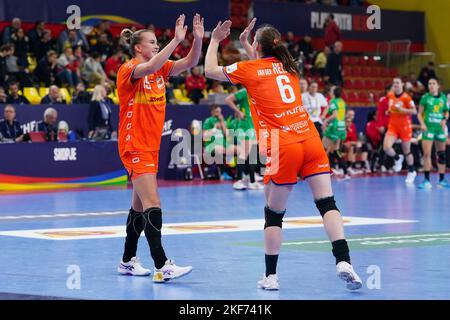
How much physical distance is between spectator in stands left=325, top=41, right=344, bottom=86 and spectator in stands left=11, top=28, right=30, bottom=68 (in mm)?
10258

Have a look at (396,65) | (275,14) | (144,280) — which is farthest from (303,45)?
(144,280)

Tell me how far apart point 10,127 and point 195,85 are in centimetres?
670

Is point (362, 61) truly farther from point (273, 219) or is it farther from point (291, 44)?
point (273, 219)

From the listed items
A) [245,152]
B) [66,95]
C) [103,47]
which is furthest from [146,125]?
[103,47]

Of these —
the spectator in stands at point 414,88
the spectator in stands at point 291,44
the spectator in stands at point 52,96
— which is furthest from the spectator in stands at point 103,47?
the spectator in stands at point 414,88

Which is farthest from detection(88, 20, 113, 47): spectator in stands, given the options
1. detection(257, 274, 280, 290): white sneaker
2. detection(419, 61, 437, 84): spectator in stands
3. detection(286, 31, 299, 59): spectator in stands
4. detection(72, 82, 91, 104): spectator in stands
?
detection(257, 274, 280, 290): white sneaker

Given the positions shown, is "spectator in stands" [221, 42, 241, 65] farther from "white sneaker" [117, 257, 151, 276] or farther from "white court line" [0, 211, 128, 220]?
"white sneaker" [117, 257, 151, 276]

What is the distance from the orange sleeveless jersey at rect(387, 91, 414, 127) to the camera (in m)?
23.1

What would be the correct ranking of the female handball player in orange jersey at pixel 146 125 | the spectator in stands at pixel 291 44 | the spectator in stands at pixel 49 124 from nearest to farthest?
1. the female handball player in orange jersey at pixel 146 125
2. the spectator in stands at pixel 49 124
3. the spectator in stands at pixel 291 44

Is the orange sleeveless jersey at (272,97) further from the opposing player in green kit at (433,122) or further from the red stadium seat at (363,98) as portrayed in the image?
the red stadium seat at (363,98)

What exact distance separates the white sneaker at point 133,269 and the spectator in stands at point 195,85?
17.1 m

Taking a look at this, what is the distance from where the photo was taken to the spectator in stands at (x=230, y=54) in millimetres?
26156
